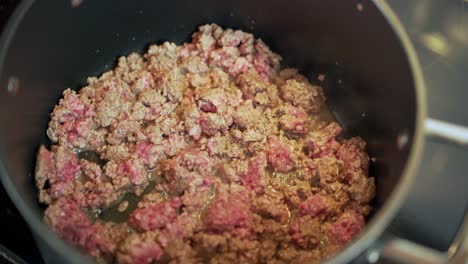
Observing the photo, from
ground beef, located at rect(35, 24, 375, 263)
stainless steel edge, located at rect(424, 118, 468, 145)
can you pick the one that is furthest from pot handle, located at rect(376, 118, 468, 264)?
ground beef, located at rect(35, 24, 375, 263)

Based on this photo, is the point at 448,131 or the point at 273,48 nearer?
the point at 448,131

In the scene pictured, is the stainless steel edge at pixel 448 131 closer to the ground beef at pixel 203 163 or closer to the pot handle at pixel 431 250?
the pot handle at pixel 431 250

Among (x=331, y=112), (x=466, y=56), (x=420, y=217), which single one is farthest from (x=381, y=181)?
(x=466, y=56)

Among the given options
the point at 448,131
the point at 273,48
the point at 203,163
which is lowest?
the point at 203,163

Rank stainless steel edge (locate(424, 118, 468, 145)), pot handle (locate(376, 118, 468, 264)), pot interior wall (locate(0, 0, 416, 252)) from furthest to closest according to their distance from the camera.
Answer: pot interior wall (locate(0, 0, 416, 252))
stainless steel edge (locate(424, 118, 468, 145))
pot handle (locate(376, 118, 468, 264))

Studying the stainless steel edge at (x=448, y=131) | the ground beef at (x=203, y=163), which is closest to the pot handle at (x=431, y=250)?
the stainless steel edge at (x=448, y=131)

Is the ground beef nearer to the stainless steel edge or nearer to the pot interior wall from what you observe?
the pot interior wall

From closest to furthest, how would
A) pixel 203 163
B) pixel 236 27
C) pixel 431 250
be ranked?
1. pixel 431 250
2. pixel 203 163
3. pixel 236 27

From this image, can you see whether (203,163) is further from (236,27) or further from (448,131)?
(448,131)

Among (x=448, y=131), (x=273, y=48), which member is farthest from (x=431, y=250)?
(x=273, y=48)
